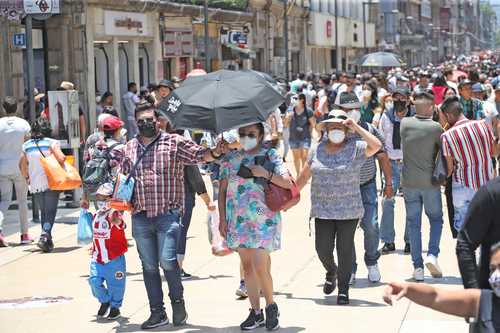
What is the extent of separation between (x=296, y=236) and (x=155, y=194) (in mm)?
4744

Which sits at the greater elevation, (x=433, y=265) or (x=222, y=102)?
(x=222, y=102)

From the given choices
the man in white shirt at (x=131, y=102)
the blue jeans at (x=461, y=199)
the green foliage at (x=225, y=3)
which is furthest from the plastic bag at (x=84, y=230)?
the green foliage at (x=225, y=3)

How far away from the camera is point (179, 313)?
26.2 feet

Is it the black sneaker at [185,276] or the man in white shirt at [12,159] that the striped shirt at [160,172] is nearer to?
the black sneaker at [185,276]

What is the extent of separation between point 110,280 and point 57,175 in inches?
149

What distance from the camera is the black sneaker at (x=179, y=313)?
8.00 metres

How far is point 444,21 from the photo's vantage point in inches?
5443

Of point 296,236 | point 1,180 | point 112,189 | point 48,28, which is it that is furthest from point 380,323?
point 48,28

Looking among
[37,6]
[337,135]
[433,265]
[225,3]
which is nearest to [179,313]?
[337,135]

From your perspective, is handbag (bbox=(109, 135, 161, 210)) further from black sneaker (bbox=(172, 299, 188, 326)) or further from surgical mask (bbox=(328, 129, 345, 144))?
surgical mask (bbox=(328, 129, 345, 144))

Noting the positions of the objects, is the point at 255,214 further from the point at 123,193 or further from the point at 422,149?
the point at 422,149

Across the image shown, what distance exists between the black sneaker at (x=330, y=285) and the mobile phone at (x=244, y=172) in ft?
5.07

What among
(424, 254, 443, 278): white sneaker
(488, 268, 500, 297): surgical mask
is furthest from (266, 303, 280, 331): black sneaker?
(488, 268, 500, 297): surgical mask

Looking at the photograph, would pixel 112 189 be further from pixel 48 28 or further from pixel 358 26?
pixel 358 26
